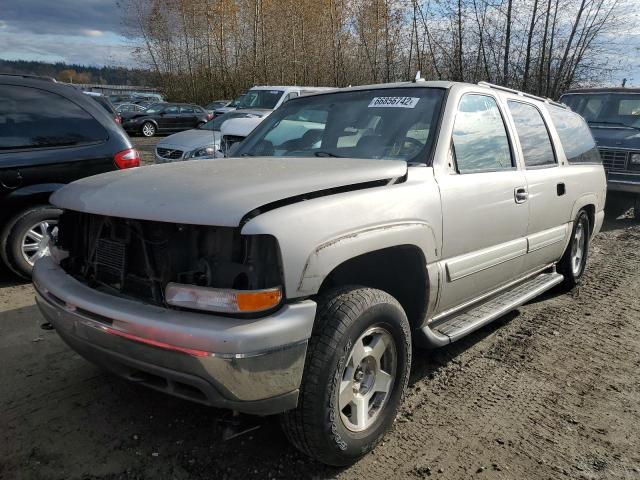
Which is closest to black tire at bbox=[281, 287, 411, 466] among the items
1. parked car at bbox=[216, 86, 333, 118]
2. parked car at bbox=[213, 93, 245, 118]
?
parked car at bbox=[216, 86, 333, 118]

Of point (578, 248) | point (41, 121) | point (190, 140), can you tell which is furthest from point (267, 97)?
point (578, 248)

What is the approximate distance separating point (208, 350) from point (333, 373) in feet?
1.93

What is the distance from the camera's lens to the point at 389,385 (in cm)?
281

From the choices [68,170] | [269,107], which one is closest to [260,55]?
[269,107]

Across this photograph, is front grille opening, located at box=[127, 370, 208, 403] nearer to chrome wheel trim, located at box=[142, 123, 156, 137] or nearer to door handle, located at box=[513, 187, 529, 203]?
door handle, located at box=[513, 187, 529, 203]

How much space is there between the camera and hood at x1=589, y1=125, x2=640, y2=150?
9.27 metres

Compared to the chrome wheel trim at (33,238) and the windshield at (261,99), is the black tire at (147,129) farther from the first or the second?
the chrome wheel trim at (33,238)

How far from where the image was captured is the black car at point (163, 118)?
2506 centimetres

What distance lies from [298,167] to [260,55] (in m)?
26.4

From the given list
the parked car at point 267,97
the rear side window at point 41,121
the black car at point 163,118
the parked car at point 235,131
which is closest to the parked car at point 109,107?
the rear side window at point 41,121

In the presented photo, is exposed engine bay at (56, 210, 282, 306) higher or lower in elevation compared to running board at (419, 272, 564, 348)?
higher

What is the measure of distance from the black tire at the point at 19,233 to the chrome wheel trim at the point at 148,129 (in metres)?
21.7

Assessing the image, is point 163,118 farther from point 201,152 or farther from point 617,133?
point 617,133

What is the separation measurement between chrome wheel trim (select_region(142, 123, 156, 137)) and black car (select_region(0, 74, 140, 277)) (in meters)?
21.0
